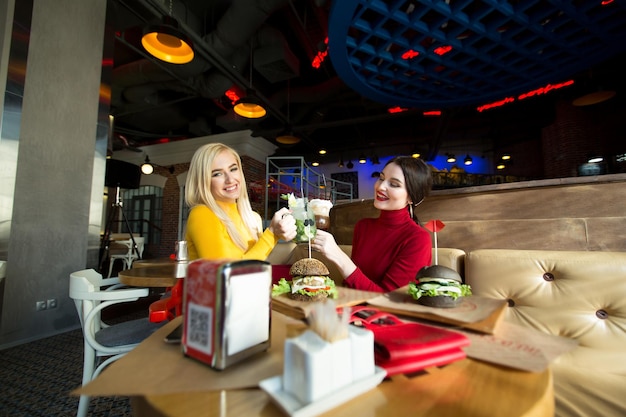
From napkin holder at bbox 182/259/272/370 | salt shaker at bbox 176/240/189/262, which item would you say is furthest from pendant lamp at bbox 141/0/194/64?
napkin holder at bbox 182/259/272/370

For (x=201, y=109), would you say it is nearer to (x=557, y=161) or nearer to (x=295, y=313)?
(x=295, y=313)

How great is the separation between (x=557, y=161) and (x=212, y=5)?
10.5m

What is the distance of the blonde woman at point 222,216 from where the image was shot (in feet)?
4.20

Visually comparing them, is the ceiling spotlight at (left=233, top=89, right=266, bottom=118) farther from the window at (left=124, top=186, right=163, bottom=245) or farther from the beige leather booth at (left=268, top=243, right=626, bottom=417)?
the window at (left=124, top=186, right=163, bottom=245)

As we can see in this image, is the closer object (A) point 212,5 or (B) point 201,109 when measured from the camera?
(A) point 212,5

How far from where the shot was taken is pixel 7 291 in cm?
274

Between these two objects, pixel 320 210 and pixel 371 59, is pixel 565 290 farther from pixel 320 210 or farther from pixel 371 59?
pixel 371 59

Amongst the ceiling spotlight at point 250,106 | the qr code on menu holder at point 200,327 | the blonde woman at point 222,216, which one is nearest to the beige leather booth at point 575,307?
the blonde woman at point 222,216

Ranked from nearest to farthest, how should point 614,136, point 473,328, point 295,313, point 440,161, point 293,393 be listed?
point 293,393, point 473,328, point 295,313, point 614,136, point 440,161

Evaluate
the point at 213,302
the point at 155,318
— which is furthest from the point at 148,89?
the point at 213,302

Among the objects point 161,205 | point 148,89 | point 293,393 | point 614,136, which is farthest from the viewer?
point 161,205

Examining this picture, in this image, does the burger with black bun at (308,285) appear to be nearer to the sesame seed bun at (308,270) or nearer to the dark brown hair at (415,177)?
the sesame seed bun at (308,270)

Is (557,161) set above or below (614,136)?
below

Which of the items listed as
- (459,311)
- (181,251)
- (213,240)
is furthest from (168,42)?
(459,311)
